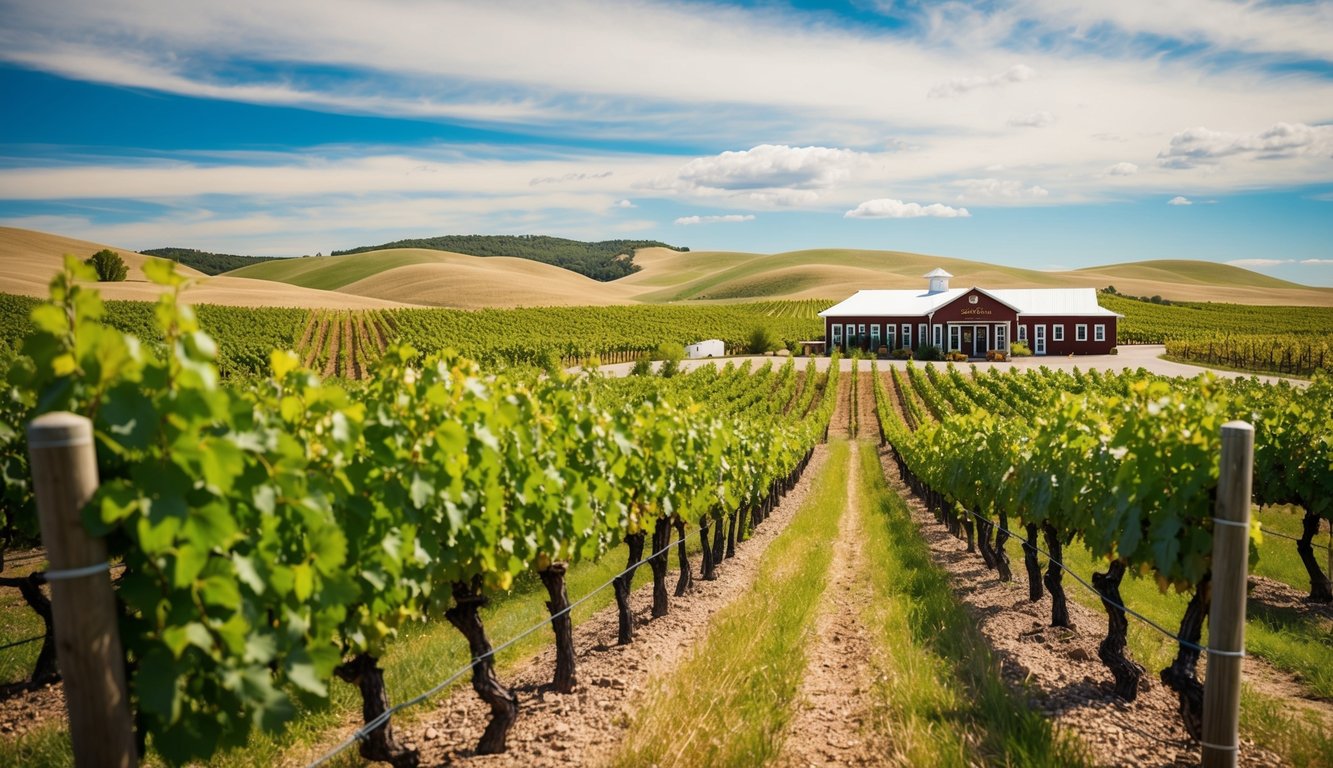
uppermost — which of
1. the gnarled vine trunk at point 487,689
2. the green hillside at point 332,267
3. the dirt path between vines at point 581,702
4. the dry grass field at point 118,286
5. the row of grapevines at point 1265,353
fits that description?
the green hillside at point 332,267

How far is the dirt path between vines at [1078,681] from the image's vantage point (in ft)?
16.2

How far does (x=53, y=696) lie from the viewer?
22.5ft

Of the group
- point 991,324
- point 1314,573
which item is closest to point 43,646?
point 1314,573

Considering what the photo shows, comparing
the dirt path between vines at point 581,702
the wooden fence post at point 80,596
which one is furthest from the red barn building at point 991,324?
the wooden fence post at point 80,596

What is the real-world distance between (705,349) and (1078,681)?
57706mm

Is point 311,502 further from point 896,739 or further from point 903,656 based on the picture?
point 903,656

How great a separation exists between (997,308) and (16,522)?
57.6 metres

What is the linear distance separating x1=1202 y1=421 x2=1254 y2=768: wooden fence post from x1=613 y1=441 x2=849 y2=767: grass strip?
230 cm

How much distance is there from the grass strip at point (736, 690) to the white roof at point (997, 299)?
5305 cm

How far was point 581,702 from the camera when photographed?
5750 mm

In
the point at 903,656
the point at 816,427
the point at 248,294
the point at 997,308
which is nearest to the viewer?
the point at 903,656

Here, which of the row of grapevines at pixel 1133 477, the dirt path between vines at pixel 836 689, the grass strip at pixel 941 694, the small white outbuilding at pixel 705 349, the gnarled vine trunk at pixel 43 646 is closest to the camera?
the grass strip at pixel 941 694

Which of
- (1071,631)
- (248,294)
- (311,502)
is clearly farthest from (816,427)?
(248,294)

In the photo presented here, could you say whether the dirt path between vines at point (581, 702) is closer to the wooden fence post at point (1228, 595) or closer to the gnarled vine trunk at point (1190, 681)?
the wooden fence post at point (1228, 595)
